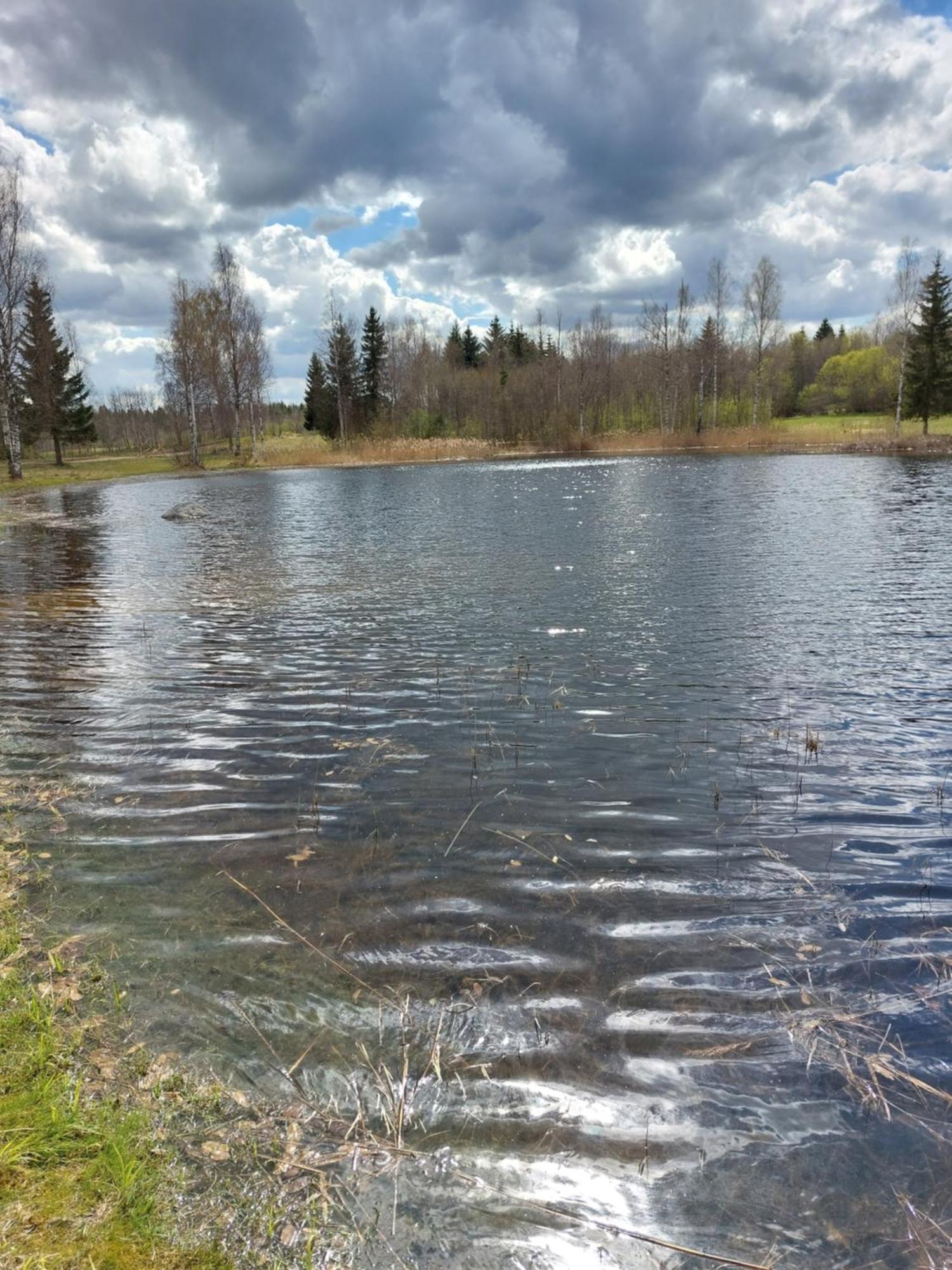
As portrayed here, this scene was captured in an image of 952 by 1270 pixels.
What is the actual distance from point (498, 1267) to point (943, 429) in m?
72.0

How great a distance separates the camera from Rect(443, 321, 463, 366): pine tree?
9969 cm

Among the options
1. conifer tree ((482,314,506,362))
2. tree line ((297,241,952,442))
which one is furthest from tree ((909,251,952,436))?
conifer tree ((482,314,506,362))

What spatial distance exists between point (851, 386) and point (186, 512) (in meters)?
92.1

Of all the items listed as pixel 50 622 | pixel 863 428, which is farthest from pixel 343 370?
pixel 50 622

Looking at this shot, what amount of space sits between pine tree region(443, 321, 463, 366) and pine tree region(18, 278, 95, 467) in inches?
2028

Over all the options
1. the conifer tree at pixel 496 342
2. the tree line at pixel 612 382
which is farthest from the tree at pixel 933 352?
the conifer tree at pixel 496 342

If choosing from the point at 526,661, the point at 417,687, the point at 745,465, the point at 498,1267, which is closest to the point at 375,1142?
the point at 498,1267

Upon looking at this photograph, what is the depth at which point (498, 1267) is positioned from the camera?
2.32 meters

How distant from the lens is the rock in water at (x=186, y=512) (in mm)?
27391

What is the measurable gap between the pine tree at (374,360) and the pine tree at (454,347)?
18705mm

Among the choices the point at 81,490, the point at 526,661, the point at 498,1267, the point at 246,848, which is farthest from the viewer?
the point at 81,490

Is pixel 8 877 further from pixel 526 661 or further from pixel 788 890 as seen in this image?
pixel 526 661

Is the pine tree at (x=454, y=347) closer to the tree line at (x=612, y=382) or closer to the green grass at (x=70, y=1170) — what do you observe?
the tree line at (x=612, y=382)

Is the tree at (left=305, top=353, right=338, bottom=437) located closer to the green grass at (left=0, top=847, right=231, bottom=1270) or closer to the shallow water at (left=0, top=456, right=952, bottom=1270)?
the shallow water at (left=0, top=456, right=952, bottom=1270)
